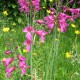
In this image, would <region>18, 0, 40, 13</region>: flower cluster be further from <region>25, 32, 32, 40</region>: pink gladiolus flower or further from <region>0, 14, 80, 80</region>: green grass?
<region>0, 14, 80, 80</region>: green grass

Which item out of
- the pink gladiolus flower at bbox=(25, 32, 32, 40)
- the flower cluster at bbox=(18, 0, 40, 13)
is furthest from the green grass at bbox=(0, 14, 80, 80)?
the pink gladiolus flower at bbox=(25, 32, 32, 40)

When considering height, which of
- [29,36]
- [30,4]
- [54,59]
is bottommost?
[54,59]

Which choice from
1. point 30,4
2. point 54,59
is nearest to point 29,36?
point 30,4

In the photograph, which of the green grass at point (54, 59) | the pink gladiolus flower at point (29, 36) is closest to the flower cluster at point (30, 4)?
the pink gladiolus flower at point (29, 36)

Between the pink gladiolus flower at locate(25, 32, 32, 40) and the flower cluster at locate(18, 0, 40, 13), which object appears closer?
the pink gladiolus flower at locate(25, 32, 32, 40)

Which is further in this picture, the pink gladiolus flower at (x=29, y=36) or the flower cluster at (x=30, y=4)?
the flower cluster at (x=30, y=4)

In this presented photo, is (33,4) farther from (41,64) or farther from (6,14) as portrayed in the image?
(6,14)

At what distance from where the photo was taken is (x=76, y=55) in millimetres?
3338

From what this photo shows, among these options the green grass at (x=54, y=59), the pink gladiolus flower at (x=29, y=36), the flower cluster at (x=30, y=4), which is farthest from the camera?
the green grass at (x=54, y=59)

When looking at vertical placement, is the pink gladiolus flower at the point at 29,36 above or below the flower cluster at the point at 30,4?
below

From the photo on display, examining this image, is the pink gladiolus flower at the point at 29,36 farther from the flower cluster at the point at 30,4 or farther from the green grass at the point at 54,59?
the green grass at the point at 54,59

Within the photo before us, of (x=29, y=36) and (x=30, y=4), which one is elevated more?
(x=30, y=4)

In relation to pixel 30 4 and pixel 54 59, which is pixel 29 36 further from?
pixel 54 59

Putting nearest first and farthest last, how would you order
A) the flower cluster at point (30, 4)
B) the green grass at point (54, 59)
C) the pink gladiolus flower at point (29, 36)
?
the pink gladiolus flower at point (29, 36), the flower cluster at point (30, 4), the green grass at point (54, 59)
